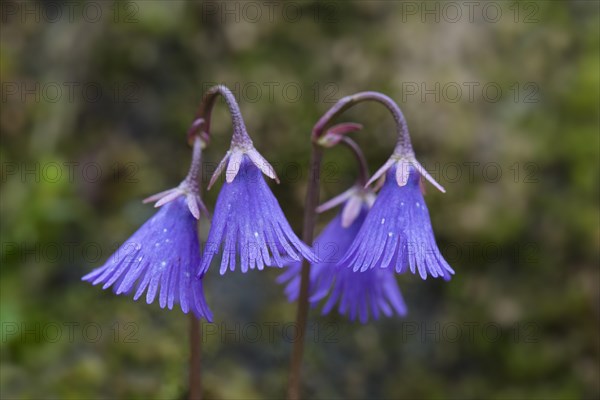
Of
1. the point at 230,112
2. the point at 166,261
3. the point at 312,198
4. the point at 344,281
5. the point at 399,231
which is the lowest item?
the point at 344,281

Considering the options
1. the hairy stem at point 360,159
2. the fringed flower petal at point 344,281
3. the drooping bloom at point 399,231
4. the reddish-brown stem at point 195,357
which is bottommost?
the reddish-brown stem at point 195,357

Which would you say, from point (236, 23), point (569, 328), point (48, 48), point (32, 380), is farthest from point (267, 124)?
point (569, 328)

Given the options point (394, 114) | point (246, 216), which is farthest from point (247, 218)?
point (394, 114)

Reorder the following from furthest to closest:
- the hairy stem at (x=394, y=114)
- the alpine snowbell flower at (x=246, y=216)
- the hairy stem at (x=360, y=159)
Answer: the hairy stem at (x=360, y=159)
the hairy stem at (x=394, y=114)
the alpine snowbell flower at (x=246, y=216)

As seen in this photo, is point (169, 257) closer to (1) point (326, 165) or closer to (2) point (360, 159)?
(2) point (360, 159)

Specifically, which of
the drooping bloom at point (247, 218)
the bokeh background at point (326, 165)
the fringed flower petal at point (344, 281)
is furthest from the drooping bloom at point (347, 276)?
the bokeh background at point (326, 165)

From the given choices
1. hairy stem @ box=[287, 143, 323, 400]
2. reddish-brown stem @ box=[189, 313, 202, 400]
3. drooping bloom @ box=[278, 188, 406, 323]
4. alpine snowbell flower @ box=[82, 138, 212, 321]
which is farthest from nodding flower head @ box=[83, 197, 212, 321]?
drooping bloom @ box=[278, 188, 406, 323]

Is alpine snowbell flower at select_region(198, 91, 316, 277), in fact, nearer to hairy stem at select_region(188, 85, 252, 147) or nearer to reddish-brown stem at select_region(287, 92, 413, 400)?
hairy stem at select_region(188, 85, 252, 147)

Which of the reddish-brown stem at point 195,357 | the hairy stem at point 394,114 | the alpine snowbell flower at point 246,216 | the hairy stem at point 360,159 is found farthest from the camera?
the hairy stem at point 360,159

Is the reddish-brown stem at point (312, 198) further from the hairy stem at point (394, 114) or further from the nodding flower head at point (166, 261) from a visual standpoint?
the nodding flower head at point (166, 261)
